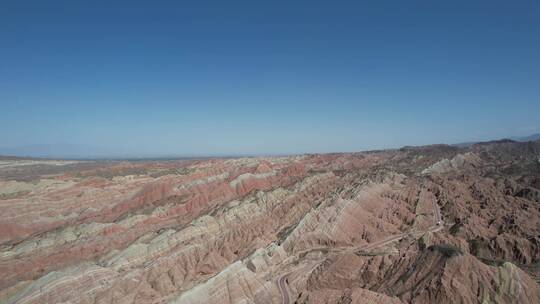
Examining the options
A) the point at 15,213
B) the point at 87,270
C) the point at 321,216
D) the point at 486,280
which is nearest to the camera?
the point at 486,280

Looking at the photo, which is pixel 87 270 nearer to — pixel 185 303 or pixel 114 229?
pixel 185 303

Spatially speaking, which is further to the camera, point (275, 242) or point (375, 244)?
point (375, 244)

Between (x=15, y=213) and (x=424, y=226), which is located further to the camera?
(x=15, y=213)

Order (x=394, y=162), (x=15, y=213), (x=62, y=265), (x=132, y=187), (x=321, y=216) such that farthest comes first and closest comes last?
(x=394, y=162) < (x=132, y=187) < (x=15, y=213) < (x=321, y=216) < (x=62, y=265)

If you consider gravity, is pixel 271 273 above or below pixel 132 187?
below

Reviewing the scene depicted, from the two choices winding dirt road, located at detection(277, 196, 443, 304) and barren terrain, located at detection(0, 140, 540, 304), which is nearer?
barren terrain, located at detection(0, 140, 540, 304)

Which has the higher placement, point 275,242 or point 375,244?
point 275,242

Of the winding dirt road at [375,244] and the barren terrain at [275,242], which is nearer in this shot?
the barren terrain at [275,242]

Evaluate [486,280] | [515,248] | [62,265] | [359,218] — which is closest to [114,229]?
[62,265]
